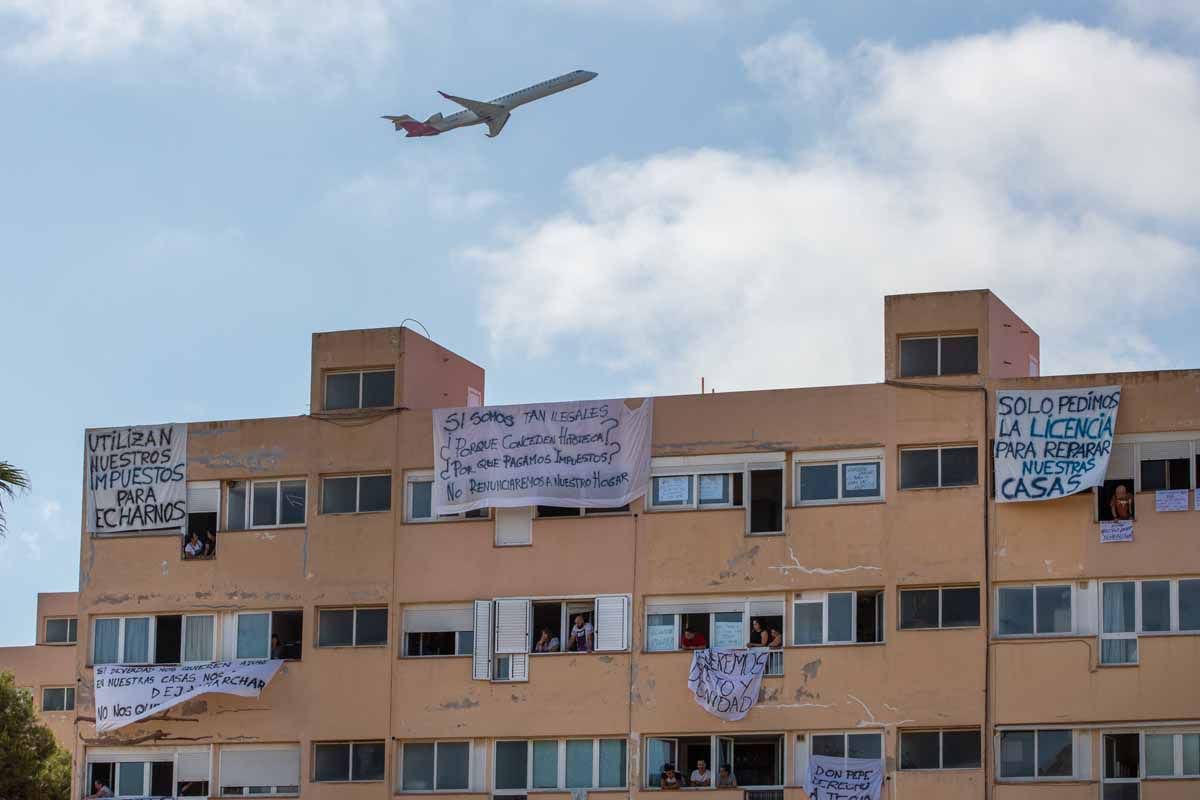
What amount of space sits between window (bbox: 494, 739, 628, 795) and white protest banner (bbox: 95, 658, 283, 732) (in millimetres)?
5684

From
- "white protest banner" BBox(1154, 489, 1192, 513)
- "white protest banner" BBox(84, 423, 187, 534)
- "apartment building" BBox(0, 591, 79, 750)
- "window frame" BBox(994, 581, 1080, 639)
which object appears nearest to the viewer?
"white protest banner" BBox(1154, 489, 1192, 513)

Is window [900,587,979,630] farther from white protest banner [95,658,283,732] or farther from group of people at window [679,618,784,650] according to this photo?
white protest banner [95,658,283,732]

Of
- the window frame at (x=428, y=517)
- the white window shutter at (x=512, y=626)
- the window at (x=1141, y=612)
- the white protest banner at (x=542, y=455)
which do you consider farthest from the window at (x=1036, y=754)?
the window frame at (x=428, y=517)

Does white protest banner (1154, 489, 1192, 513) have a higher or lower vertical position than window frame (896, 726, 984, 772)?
higher

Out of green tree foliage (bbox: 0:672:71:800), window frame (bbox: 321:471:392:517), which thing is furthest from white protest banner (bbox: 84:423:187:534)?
green tree foliage (bbox: 0:672:71:800)

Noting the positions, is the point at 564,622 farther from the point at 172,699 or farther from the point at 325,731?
the point at 172,699

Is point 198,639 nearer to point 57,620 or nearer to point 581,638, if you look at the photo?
point 581,638

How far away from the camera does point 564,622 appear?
4772 cm

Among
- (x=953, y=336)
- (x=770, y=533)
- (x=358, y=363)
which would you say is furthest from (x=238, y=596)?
(x=953, y=336)

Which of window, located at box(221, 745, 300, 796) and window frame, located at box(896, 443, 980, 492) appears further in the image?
window, located at box(221, 745, 300, 796)

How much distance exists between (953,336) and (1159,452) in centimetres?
490

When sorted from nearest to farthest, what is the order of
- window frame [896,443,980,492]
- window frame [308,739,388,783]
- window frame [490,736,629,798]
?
window frame [896,443,980,492] < window frame [490,736,629,798] < window frame [308,739,388,783]

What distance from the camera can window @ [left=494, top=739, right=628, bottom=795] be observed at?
46594 millimetres

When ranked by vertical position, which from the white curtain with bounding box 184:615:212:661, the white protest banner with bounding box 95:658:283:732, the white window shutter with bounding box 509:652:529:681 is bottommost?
the white protest banner with bounding box 95:658:283:732
